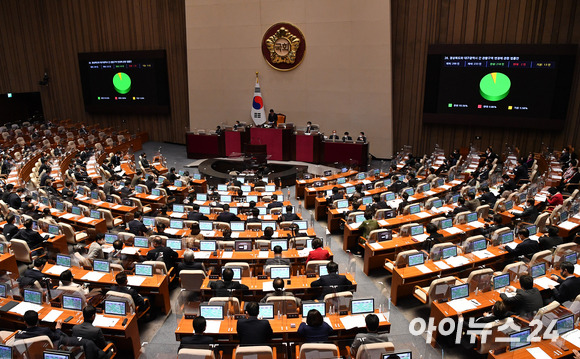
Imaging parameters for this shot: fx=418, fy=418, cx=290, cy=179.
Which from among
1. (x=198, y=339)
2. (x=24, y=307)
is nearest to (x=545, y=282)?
(x=198, y=339)

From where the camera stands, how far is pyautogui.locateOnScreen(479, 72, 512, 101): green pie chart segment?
695 inches

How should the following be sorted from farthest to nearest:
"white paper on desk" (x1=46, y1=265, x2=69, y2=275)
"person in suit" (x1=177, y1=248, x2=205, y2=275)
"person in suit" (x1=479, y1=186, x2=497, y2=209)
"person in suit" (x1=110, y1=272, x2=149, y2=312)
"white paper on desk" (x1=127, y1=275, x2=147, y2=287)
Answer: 1. "person in suit" (x1=479, y1=186, x2=497, y2=209)
2. "white paper on desk" (x1=46, y1=265, x2=69, y2=275)
3. "person in suit" (x1=177, y1=248, x2=205, y2=275)
4. "white paper on desk" (x1=127, y1=275, x2=147, y2=287)
5. "person in suit" (x1=110, y1=272, x2=149, y2=312)

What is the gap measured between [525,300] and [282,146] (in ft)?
45.5

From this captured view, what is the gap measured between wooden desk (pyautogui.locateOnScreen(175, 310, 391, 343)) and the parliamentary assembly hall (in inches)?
1.1

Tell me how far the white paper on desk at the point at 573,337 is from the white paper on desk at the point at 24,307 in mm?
7792

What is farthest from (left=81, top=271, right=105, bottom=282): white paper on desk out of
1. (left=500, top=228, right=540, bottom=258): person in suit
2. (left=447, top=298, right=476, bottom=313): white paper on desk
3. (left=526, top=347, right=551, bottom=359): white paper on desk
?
(left=500, top=228, right=540, bottom=258): person in suit

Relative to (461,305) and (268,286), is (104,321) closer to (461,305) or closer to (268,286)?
(268,286)

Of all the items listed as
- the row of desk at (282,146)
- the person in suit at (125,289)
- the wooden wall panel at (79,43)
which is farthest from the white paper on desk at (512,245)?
the wooden wall panel at (79,43)

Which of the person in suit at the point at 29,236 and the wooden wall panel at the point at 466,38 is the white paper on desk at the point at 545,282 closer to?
the person in suit at the point at 29,236

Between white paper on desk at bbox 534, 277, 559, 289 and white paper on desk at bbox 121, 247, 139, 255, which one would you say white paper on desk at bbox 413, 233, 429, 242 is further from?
white paper on desk at bbox 121, 247, 139, 255

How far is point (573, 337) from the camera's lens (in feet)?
18.6

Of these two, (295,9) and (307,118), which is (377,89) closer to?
(307,118)

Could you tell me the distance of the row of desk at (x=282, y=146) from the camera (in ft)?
59.8

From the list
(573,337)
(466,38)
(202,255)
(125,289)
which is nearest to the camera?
(573,337)
